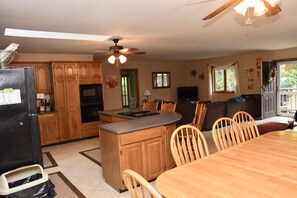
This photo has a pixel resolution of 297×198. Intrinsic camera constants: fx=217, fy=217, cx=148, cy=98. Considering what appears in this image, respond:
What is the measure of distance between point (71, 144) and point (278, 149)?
187 inches

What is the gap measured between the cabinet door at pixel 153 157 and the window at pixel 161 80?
652cm

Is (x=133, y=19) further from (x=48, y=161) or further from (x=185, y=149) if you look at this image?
(x=48, y=161)

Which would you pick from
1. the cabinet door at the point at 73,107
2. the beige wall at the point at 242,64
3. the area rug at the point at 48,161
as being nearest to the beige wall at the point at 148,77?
the beige wall at the point at 242,64

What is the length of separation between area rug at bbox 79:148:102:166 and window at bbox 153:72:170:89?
5.25 meters

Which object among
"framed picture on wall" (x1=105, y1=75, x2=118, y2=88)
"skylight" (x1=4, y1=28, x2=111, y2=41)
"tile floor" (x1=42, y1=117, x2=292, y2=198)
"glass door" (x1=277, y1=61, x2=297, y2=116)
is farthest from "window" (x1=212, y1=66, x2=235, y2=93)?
"skylight" (x1=4, y1=28, x2=111, y2=41)

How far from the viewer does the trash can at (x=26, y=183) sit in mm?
2068

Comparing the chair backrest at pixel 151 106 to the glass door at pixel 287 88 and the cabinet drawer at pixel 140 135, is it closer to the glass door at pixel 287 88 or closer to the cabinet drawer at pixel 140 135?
the cabinet drawer at pixel 140 135

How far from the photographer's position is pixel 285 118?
7.11 m

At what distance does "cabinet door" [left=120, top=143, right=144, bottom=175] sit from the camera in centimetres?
278

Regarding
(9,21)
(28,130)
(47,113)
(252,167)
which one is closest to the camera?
(252,167)

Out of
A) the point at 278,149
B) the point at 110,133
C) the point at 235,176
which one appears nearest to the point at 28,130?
the point at 110,133

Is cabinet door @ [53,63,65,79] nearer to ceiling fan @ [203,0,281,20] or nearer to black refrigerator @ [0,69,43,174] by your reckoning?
black refrigerator @ [0,69,43,174]

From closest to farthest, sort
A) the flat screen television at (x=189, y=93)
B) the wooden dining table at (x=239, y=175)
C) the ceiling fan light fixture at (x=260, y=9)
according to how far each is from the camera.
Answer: the wooden dining table at (x=239, y=175)
the ceiling fan light fixture at (x=260, y=9)
the flat screen television at (x=189, y=93)

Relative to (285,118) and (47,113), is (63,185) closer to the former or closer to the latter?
(47,113)
